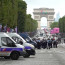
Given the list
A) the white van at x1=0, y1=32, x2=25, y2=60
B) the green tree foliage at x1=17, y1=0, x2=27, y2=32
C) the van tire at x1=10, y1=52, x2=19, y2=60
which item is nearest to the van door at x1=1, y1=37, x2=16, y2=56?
the white van at x1=0, y1=32, x2=25, y2=60

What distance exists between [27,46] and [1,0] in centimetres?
2194

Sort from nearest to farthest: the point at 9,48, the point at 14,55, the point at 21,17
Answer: the point at 9,48 < the point at 14,55 < the point at 21,17

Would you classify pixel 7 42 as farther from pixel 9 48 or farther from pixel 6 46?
pixel 9 48

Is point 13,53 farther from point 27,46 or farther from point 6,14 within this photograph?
point 6,14

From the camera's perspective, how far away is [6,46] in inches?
1064

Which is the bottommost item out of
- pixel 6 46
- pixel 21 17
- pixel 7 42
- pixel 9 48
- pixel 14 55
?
pixel 14 55

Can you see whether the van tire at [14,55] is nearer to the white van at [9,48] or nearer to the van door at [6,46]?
the white van at [9,48]

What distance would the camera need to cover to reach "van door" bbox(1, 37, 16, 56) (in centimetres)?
2677

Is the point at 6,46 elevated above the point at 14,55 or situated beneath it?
elevated above

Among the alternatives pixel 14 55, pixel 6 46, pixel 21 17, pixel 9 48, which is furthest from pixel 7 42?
pixel 21 17

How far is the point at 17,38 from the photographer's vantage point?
109 ft

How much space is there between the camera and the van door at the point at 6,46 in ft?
87.8

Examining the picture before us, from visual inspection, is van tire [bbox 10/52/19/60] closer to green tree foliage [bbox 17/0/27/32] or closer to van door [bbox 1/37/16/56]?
van door [bbox 1/37/16/56]

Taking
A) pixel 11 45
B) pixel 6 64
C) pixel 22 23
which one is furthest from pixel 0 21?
pixel 22 23
